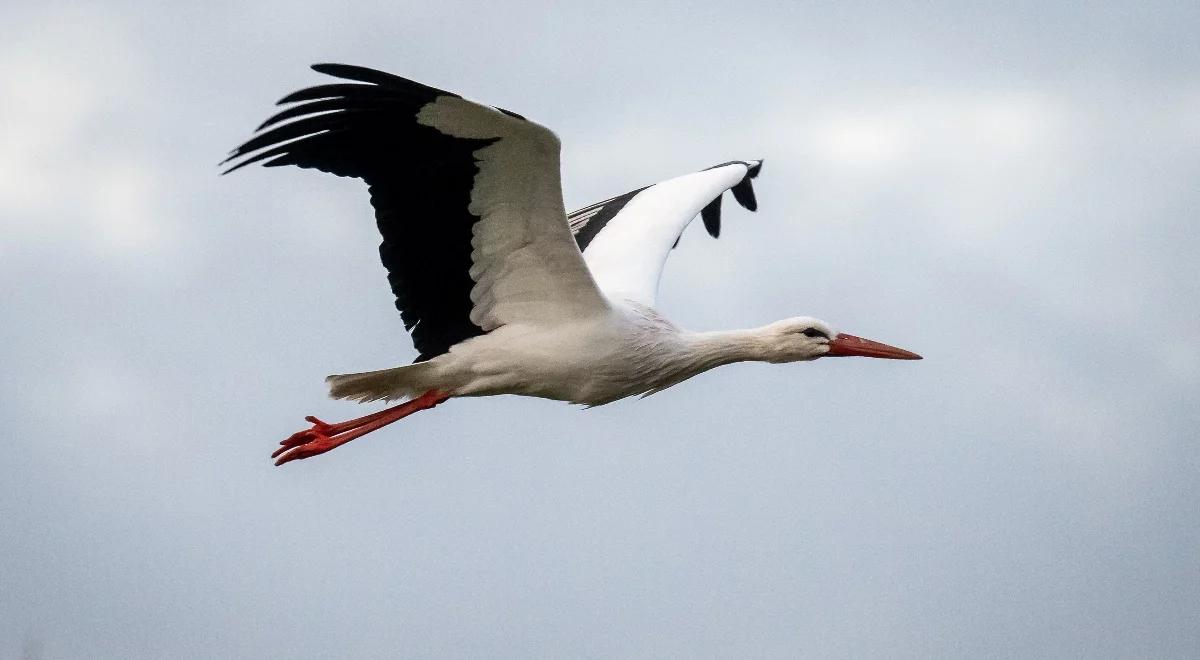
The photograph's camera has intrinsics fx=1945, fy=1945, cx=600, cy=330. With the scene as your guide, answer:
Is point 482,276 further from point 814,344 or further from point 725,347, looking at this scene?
point 814,344

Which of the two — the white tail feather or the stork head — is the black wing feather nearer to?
the white tail feather

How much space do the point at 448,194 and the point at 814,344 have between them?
2816mm

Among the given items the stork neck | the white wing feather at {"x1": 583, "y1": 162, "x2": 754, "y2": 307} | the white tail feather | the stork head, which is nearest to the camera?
the white tail feather

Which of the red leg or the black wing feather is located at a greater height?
the black wing feather

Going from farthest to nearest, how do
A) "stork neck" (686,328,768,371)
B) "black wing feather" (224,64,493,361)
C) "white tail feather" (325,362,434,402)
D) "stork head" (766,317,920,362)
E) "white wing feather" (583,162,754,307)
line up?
"white wing feather" (583,162,754,307)
"stork head" (766,317,920,362)
"stork neck" (686,328,768,371)
"white tail feather" (325,362,434,402)
"black wing feather" (224,64,493,361)

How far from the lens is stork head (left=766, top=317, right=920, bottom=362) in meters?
12.2

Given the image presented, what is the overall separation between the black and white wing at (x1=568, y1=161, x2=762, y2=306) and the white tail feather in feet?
4.93

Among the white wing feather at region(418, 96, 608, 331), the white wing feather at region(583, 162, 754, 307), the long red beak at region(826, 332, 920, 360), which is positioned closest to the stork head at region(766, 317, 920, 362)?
the long red beak at region(826, 332, 920, 360)

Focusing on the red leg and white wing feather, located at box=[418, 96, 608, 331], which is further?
the red leg

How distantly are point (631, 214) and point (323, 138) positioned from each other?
3.82 m

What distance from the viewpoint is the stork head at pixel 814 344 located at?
40.0 feet

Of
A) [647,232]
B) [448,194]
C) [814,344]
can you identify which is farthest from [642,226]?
[448,194]

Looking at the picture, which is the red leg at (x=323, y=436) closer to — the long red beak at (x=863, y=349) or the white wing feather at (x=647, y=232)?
the white wing feather at (x=647, y=232)

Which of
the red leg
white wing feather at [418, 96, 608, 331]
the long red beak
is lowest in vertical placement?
the red leg
